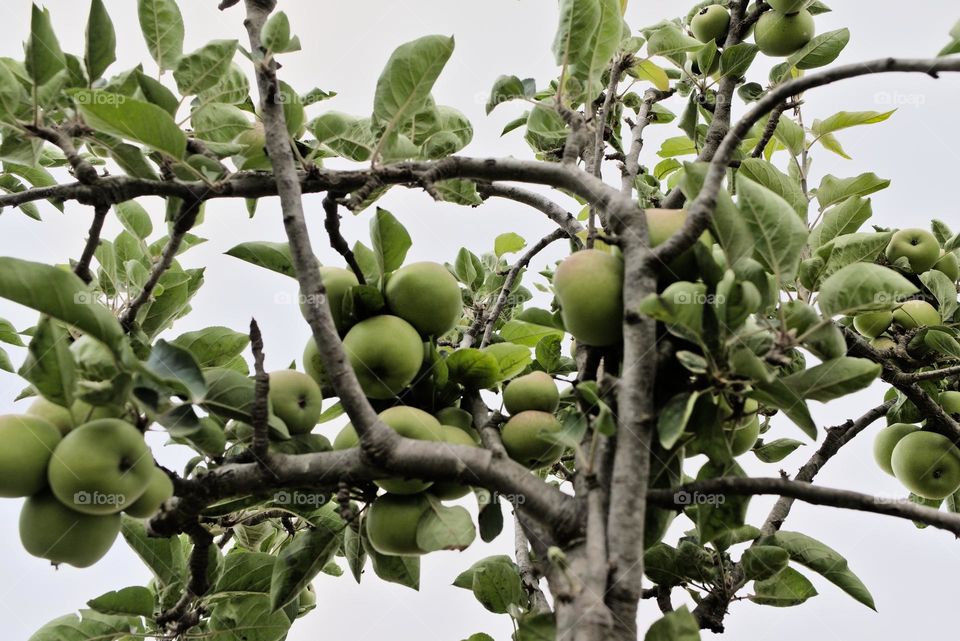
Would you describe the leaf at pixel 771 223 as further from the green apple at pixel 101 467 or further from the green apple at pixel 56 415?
the green apple at pixel 56 415

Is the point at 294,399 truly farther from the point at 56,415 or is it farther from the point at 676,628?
the point at 676,628

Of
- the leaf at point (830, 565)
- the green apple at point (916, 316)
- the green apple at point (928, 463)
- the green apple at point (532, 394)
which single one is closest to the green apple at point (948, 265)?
the green apple at point (916, 316)

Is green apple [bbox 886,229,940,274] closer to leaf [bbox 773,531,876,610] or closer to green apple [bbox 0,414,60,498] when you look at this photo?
leaf [bbox 773,531,876,610]

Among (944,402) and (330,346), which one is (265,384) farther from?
(944,402)

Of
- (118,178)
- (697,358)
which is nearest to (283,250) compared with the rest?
(118,178)

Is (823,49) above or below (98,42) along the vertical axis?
above

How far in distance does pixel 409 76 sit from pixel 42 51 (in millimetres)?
732

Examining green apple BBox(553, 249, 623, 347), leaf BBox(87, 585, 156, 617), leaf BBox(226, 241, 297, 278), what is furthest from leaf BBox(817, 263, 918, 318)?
leaf BBox(87, 585, 156, 617)

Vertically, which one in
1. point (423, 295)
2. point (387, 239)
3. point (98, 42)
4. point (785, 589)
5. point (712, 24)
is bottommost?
point (785, 589)

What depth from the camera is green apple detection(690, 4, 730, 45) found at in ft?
9.26

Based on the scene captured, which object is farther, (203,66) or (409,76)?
(203,66)

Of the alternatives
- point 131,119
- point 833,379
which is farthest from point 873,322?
point 131,119

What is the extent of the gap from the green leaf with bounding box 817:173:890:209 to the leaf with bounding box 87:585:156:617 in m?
2.34

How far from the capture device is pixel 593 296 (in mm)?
1447
